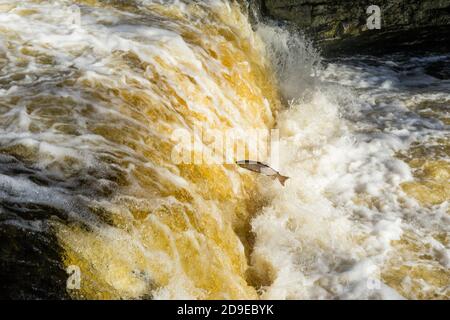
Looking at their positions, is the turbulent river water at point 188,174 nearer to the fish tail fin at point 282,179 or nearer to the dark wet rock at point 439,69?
the fish tail fin at point 282,179

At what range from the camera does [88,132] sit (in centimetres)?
330

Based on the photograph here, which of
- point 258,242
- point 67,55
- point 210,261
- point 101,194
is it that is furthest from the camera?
point 67,55

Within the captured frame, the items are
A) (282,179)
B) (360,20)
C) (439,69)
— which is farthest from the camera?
(360,20)

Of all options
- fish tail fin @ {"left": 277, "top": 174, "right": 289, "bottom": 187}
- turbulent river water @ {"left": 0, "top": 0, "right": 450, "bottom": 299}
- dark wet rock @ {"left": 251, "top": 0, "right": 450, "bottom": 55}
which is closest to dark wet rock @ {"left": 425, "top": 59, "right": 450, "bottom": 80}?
dark wet rock @ {"left": 251, "top": 0, "right": 450, "bottom": 55}

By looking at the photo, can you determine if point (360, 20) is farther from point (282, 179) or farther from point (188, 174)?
point (188, 174)

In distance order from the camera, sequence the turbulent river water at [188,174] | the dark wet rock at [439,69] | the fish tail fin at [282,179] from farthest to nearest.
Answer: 1. the dark wet rock at [439,69]
2. the fish tail fin at [282,179]
3. the turbulent river water at [188,174]

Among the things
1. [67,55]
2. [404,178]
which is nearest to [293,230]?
[404,178]

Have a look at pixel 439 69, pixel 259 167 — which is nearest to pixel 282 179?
pixel 259 167

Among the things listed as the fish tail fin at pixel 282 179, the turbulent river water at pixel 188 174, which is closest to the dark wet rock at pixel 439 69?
the turbulent river water at pixel 188 174

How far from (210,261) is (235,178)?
4.04 ft

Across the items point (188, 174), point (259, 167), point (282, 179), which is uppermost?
point (188, 174)

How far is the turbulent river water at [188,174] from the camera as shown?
2.60 m

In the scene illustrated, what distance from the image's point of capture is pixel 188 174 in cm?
350
